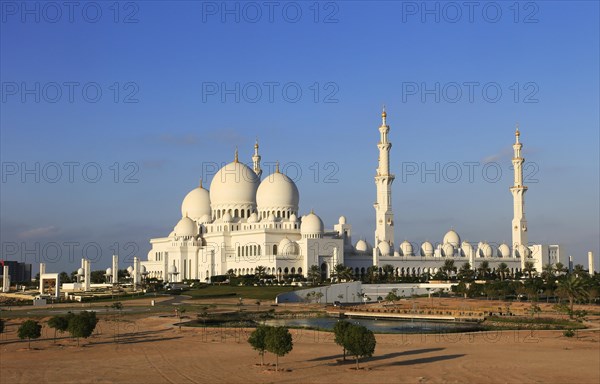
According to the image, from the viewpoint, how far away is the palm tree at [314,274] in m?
78.2

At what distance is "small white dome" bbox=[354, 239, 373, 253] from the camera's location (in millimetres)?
95875

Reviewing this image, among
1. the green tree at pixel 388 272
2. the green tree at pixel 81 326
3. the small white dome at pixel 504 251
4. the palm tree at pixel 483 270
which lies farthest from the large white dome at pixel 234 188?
the green tree at pixel 81 326

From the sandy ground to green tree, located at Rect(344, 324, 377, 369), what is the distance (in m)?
0.58

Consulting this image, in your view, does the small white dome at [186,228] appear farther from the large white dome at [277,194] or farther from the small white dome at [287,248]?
the small white dome at [287,248]

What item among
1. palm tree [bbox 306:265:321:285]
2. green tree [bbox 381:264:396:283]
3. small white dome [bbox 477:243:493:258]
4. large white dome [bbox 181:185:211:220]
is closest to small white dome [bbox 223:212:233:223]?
large white dome [bbox 181:185:211:220]

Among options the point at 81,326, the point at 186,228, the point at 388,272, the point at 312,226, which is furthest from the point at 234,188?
the point at 81,326

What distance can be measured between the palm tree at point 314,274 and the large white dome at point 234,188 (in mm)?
18632

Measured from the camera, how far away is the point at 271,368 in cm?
2777

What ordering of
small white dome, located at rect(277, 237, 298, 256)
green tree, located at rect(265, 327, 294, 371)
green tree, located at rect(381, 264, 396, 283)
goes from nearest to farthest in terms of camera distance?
green tree, located at rect(265, 327, 294, 371), green tree, located at rect(381, 264, 396, 283), small white dome, located at rect(277, 237, 298, 256)

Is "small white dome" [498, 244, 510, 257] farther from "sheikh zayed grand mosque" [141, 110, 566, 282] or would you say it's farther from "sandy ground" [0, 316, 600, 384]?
"sandy ground" [0, 316, 600, 384]

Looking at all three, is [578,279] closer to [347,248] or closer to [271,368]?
[271,368]

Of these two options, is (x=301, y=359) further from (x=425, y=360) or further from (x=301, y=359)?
(x=425, y=360)

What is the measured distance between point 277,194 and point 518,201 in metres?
32.4

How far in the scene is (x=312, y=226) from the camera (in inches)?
3526
